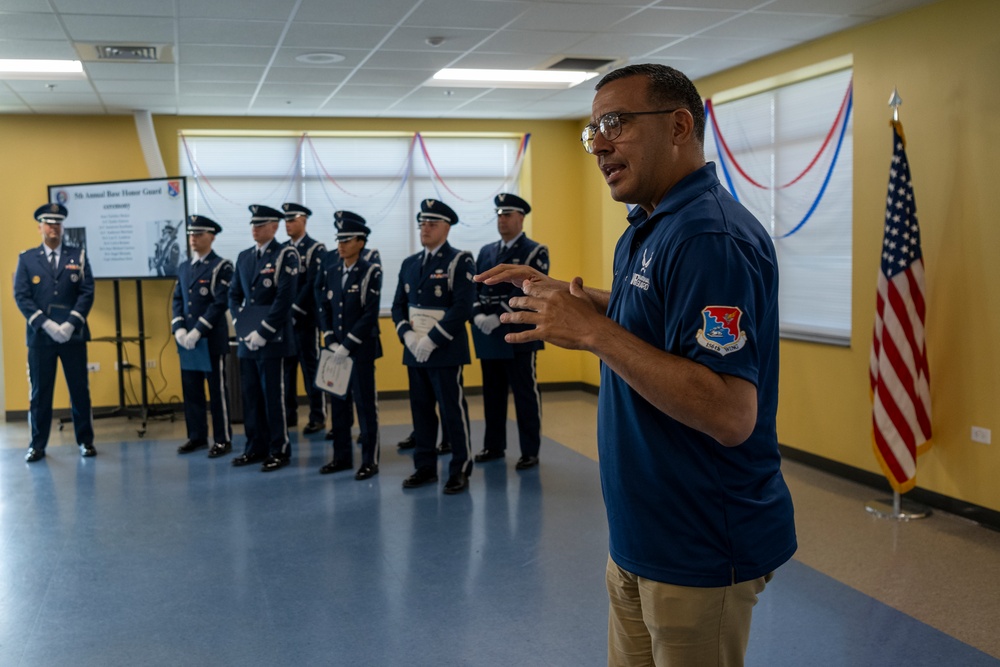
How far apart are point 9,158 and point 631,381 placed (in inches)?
338

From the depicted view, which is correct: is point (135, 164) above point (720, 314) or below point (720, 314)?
above

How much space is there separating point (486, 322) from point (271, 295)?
150cm

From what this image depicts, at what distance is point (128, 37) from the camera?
5656 mm

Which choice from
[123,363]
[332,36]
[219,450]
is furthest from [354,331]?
[123,363]

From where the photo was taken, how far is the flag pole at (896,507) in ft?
16.5

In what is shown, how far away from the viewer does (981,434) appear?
4.91 meters

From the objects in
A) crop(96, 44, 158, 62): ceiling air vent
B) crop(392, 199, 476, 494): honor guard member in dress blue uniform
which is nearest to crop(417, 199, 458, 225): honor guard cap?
crop(392, 199, 476, 494): honor guard member in dress blue uniform

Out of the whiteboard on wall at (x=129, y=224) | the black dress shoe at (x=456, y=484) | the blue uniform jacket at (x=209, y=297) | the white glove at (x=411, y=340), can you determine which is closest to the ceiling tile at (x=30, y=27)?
the blue uniform jacket at (x=209, y=297)

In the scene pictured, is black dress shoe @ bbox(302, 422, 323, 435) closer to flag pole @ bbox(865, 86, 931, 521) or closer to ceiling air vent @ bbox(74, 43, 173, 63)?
ceiling air vent @ bbox(74, 43, 173, 63)

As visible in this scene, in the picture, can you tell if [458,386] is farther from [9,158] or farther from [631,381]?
[9,158]

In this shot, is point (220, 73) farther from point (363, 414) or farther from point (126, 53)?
point (363, 414)

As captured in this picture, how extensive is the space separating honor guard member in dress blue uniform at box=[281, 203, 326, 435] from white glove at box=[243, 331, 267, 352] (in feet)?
1.53

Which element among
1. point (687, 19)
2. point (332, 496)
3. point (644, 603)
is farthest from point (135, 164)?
point (644, 603)

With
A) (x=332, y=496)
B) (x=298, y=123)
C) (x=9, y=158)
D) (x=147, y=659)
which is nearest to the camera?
(x=147, y=659)
